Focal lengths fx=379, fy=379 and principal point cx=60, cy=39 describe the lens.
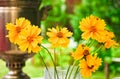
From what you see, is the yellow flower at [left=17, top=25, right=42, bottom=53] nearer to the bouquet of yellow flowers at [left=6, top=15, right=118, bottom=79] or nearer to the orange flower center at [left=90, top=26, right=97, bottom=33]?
Answer: the bouquet of yellow flowers at [left=6, top=15, right=118, bottom=79]

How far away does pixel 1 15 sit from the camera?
938mm

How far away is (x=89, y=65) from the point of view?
69cm

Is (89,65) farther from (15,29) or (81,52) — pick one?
(15,29)

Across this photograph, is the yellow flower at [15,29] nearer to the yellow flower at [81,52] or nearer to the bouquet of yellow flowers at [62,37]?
the bouquet of yellow flowers at [62,37]

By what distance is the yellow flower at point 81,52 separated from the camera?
0.70 metres

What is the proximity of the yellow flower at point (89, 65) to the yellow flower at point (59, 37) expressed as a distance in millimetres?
49

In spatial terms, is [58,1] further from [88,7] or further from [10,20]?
[10,20]

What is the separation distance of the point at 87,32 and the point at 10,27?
14cm

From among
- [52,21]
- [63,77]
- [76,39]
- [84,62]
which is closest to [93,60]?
[84,62]

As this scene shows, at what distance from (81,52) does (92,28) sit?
5 centimetres

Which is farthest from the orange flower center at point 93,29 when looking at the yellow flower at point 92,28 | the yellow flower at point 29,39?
the yellow flower at point 29,39

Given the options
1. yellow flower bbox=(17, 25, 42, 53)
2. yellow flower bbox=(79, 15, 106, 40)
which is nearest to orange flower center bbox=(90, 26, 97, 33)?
yellow flower bbox=(79, 15, 106, 40)

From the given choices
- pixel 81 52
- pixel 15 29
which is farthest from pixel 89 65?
pixel 15 29

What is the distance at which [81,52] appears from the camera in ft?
2.30
